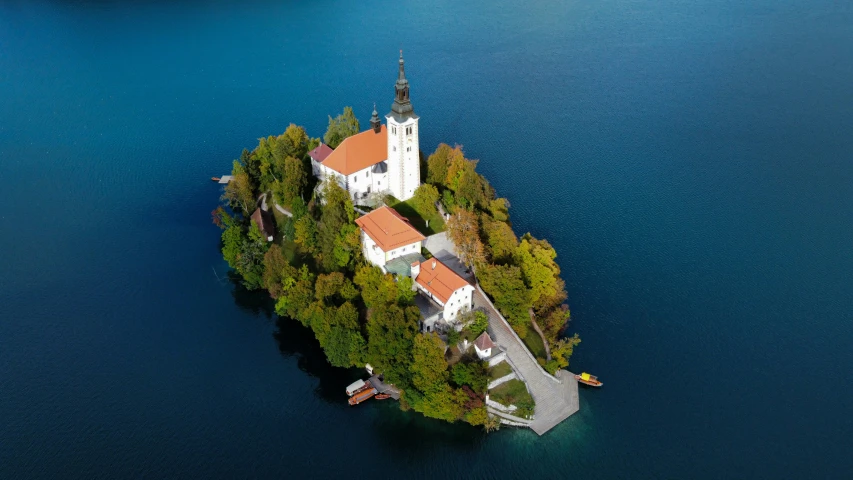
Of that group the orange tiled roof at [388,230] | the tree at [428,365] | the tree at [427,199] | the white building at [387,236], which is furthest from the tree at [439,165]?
the tree at [428,365]

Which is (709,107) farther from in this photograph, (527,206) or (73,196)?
(73,196)

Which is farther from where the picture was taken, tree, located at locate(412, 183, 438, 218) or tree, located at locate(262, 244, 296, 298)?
tree, located at locate(412, 183, 438, 218)

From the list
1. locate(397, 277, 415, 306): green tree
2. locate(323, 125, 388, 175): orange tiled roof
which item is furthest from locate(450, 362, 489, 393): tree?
locate(323, 125, 388, 175): orange tiled roof

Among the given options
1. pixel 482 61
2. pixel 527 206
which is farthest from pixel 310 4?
pixel 527 206

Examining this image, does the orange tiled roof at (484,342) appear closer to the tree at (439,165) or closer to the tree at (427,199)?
the tree at (427,199)

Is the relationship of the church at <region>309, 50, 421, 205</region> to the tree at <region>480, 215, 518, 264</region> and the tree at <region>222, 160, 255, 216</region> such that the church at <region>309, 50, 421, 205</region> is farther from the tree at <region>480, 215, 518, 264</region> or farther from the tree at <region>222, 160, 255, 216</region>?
the tree at <region>480, 215, 518, 264</region>
